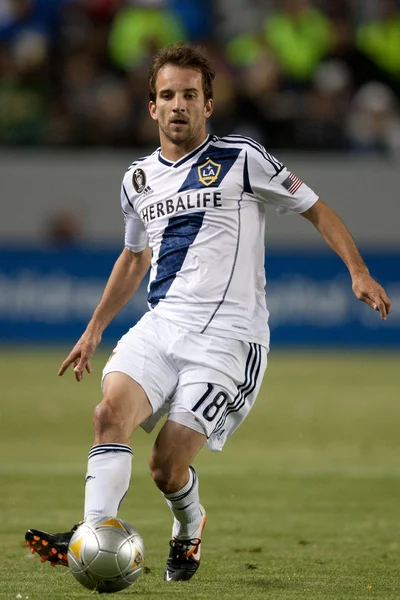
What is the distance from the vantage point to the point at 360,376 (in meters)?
15.0

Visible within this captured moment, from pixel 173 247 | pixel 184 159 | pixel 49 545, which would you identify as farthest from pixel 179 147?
pixel 49 545

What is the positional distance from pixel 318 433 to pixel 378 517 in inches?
156

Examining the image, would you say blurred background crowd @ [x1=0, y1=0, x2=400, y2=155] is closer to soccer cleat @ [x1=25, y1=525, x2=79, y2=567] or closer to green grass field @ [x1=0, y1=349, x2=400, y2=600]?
green grass field @ [x1=0, y1=349, x2=400, y2=600]

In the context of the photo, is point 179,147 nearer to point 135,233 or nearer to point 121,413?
point 135,233

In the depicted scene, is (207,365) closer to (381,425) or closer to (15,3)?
(381,425)

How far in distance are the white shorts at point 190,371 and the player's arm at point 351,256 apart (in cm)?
60

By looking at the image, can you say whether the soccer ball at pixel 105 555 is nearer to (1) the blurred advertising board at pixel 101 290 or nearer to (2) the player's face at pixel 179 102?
(2) the player's face at pixel 179 102

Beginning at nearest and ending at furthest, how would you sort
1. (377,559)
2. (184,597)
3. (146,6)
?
1. (184,597)
2. (377,559)
3. (146,6)

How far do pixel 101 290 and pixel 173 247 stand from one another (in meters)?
11.8

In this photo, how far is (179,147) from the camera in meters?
5.36

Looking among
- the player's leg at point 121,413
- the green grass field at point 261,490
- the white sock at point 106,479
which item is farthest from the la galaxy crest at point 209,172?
the green grass field at point 261,490

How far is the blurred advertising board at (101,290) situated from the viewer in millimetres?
16953

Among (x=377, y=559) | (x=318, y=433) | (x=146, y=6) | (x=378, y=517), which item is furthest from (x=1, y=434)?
(x=146, y=6)

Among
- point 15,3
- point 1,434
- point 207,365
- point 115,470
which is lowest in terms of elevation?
point 1,434
